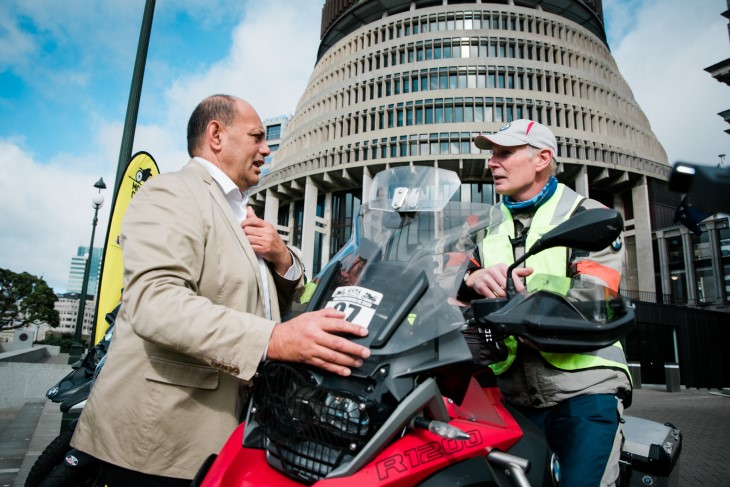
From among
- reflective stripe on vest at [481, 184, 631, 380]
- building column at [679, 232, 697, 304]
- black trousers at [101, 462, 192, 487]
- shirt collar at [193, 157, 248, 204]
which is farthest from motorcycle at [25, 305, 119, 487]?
building column at [679, 232, 697, 304]

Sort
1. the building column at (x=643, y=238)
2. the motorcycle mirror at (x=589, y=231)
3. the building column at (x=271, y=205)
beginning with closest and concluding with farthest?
the motorcycle mirror at (x=589, y=231), the building column at (x=643, y=238), the building column at (x=271, y=205)

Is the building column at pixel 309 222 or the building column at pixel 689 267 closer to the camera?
the building column at pixel 689 267

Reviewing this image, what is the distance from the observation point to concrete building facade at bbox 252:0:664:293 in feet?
132

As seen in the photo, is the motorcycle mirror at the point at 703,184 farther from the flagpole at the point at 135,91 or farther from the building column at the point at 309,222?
the building column at the point at 309,222

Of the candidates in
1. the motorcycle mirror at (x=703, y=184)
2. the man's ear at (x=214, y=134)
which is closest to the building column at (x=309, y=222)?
the man's ear at (x=214, y=134)

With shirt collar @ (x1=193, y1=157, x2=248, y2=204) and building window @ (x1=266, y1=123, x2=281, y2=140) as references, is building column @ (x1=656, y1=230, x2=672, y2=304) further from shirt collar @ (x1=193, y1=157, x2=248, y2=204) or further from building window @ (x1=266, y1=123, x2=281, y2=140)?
building window @ (x1=266, y1=123, x2=281, y2=140)

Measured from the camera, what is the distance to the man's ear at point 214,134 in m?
2.14

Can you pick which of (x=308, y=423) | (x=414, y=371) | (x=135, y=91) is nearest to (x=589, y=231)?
(x=414, y=371)

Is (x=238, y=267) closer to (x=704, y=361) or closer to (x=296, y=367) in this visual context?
(x=296, y=367)

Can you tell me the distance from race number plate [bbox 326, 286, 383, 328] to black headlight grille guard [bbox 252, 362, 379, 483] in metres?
0.20

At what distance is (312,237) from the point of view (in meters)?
41.6

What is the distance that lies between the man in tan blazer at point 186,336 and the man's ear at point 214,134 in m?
0.13

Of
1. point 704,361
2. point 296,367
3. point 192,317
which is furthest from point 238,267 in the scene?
point 704,361

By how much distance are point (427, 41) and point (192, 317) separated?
48.2 metres
